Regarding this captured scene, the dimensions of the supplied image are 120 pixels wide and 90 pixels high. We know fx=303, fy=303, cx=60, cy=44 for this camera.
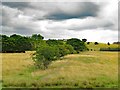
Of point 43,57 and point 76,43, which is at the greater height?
point 76,43

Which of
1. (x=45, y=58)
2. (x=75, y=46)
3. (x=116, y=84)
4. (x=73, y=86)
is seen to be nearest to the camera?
(x=73, y=86)

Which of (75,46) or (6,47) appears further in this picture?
(6,47)

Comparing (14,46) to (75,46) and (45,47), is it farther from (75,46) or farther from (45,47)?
(45,47)

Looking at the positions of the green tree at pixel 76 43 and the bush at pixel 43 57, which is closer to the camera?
the bush at pixel 43 57

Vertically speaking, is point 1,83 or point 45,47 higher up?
point 45,47

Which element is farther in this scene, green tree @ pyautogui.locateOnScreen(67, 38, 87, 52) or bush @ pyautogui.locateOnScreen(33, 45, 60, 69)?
green tree @ pyautogui.locateOnScreen(67, 38, 87, 52)

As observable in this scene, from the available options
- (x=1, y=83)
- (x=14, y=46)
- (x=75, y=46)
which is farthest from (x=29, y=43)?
(x=1, y=83)

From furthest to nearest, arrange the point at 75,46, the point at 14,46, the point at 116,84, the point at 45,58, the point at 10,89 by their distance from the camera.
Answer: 1. the point at 14,46
2. the point at 75,46
3. the point at 45,58
4. the point at 116,84
5. the point at 10,89

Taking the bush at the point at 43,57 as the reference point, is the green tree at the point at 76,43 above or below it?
above

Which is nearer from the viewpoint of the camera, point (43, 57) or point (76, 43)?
point (43, 57)

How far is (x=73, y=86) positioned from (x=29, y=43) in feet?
306

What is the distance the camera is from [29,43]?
412 feet

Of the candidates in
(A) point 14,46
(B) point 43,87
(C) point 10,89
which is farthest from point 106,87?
(A) point 14,46

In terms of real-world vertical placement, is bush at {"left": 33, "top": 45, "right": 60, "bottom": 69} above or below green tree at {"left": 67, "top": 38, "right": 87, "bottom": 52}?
below
